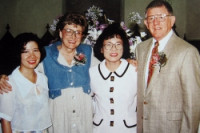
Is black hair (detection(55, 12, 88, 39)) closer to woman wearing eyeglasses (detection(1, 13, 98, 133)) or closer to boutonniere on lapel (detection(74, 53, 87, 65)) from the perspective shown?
woman wearing eyeglasses (detection(1, 13, 98, 133))

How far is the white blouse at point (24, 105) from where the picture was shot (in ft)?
7.19

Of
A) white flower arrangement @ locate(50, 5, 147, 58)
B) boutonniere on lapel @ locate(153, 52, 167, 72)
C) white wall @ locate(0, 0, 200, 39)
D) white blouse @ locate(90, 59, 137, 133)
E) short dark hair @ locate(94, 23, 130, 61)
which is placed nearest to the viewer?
boutonniere on lapel @ locate(153, 52, 167, 72)

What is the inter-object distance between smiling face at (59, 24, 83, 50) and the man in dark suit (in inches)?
30.4

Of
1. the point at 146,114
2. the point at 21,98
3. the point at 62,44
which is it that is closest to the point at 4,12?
the point at 62,44

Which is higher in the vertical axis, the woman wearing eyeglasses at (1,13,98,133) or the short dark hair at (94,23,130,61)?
the short dark hair at (94,23,130,61)

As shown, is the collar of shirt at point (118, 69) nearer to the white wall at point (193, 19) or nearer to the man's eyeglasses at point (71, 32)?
the man's eyeglasses at point (71, 32)

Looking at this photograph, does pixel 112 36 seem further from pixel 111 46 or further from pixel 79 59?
pixel 79 59

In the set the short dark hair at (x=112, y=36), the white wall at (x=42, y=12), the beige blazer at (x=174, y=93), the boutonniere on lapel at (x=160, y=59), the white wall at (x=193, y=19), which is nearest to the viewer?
the beige blazer at (x=174, y=93)

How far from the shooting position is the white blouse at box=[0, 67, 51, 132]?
2.19 meters

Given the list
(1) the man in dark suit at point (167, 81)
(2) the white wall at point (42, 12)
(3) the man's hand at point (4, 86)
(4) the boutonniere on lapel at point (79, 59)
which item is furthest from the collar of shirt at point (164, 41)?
(2) the white wall at point (42, 12)

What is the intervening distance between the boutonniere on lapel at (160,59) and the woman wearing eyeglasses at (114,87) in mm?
415

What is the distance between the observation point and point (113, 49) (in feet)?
8.55

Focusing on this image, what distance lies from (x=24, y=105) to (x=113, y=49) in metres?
1.09

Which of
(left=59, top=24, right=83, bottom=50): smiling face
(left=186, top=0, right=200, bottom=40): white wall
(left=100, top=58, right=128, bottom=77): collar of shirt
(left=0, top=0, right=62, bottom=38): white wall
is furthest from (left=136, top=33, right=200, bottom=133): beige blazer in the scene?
(left=0, top=0, right=62, bottom=38): white wall
